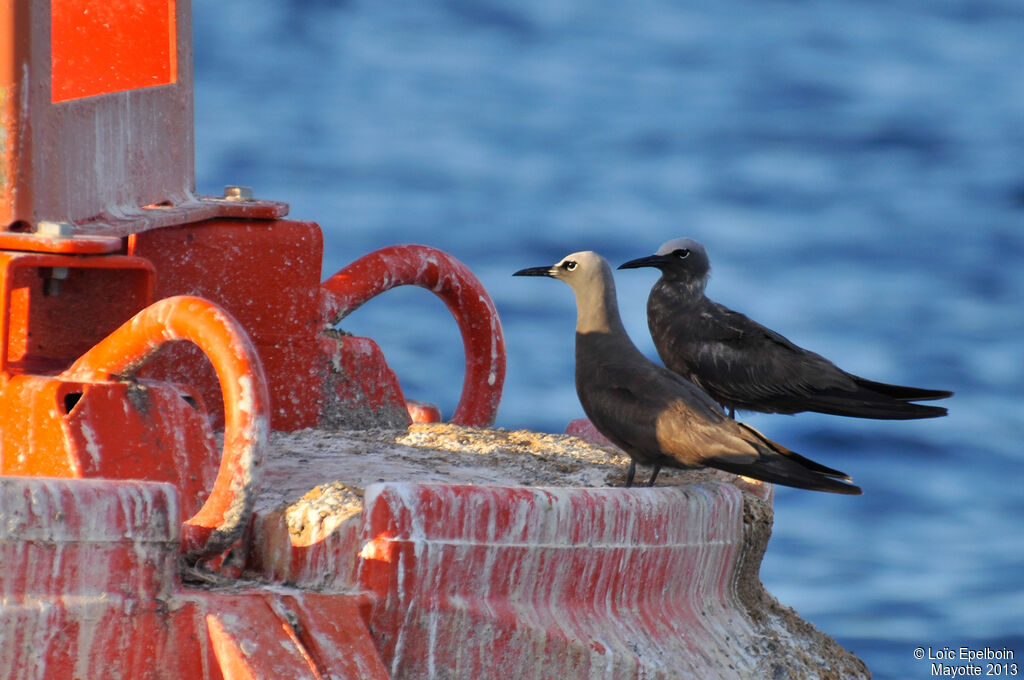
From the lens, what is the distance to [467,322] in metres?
6.31

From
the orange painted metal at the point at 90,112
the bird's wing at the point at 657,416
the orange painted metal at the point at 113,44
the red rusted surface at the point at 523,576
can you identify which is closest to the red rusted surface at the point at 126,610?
the red rusted surface at the point at 523,576

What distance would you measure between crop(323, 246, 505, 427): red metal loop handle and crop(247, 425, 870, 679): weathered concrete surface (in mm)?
516

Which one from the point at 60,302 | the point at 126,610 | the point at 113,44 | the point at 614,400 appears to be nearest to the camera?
the point at 126,610

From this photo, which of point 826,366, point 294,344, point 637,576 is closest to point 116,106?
point 294,344

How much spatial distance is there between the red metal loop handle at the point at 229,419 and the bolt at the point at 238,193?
6.09ft

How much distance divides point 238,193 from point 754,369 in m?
2.43

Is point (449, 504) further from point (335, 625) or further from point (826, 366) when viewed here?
point (826, 366)

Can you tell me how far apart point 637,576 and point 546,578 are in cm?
42

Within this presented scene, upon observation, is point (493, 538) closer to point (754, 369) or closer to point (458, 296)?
point (458, 296)

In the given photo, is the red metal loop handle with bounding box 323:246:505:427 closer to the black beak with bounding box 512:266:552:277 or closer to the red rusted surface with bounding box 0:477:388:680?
the black beak with bounding box 512:266:552:277

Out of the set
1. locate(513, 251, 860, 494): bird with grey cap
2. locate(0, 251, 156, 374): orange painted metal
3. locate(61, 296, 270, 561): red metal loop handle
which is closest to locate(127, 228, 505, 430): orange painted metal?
locate(0, 251, 156, 374): orange painted metal

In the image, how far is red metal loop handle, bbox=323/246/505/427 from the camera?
5.79m

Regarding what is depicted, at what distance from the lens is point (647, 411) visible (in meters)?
4.71

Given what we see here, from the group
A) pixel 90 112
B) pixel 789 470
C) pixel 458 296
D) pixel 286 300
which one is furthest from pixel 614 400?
pixel 90 112
